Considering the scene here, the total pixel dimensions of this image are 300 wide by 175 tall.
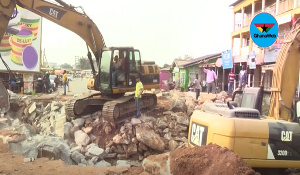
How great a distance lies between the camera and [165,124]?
1145 cm

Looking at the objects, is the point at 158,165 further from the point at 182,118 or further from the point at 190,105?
the point at 190,105

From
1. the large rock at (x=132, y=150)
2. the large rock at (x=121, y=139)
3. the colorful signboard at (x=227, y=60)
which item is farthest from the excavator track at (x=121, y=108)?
the colorful signboard at (x=227, y=60)

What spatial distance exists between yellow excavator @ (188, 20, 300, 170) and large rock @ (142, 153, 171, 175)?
0.65 meters

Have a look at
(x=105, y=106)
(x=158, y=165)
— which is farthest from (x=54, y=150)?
(x=158, y=165)

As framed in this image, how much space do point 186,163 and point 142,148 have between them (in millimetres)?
6059

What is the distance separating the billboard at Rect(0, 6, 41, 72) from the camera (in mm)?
23375

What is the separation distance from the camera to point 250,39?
2464 centimetres

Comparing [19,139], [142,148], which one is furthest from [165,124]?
[19,139]

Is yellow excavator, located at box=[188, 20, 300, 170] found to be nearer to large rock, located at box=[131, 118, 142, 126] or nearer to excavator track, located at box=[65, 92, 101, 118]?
large rock, located at box=[131, 118, 142, 126]

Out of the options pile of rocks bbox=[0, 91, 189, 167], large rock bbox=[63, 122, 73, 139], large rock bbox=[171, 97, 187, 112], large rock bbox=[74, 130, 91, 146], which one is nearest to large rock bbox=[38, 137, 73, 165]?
pile of rocks bbox=[0, 91, 189, 167]

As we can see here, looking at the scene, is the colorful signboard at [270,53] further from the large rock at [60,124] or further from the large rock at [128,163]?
the large rock at [60,124]

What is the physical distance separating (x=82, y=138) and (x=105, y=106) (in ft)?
4.34

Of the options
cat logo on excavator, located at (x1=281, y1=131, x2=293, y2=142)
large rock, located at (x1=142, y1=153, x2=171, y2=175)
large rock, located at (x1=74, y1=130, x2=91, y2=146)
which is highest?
cat logo on excavator, located at (x1=281, y1=131, x2=293, y2=142)

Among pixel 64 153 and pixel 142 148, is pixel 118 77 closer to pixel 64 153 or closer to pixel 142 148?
pixel 142 148
